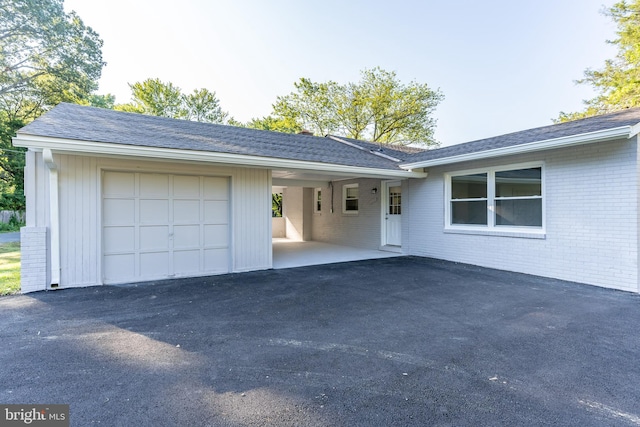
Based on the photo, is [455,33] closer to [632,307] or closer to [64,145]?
[632,307]

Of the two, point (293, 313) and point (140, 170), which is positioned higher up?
point (140, 170)

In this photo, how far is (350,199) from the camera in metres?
12.2

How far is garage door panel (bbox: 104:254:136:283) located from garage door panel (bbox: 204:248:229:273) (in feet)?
4.62

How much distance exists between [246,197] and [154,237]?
2090mm

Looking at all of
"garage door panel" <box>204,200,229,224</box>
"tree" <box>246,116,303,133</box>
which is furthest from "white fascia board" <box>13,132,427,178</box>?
"tree" <box>246,116,303,133</box>

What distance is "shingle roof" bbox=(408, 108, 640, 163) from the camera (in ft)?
19.1

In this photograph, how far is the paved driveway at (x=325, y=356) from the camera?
2.24m

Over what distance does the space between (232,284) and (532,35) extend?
64.0 feet

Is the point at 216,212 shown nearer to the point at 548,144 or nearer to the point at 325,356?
the point at 325,356

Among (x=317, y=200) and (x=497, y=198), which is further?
(x=317, y=200)

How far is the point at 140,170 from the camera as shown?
626 cm

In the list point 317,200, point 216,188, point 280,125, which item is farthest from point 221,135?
point 280,125

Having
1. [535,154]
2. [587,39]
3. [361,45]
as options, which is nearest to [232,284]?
[535,154]

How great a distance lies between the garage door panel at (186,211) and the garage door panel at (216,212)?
0.62ft
